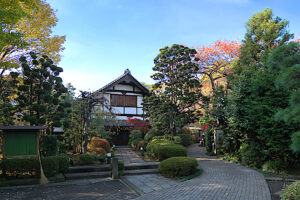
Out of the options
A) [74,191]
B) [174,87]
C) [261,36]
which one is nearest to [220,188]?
[74,191]

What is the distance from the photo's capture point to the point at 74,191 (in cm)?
792

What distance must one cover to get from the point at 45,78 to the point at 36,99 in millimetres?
1311

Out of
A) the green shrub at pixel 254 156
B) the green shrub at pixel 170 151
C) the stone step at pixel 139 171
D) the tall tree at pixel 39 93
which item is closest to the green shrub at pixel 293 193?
the green shrub at pixel 254 156

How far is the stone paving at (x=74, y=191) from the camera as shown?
23.8ft

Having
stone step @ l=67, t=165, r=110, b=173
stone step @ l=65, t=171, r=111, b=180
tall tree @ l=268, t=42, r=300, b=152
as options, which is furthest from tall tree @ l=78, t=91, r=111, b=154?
tall tree @ l=268, t=42, r=300, b=152

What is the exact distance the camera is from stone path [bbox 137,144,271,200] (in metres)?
6.87

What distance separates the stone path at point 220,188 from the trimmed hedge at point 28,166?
15.8 ft

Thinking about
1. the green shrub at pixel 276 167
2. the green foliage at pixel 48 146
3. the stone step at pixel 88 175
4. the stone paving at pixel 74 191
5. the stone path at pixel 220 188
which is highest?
the green foliage at pixel 48 146

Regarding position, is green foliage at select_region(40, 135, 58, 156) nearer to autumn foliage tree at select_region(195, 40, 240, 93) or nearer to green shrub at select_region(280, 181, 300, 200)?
green shrub at select_region(280, 181, 300, 200)

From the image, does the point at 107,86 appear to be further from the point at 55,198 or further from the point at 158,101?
the point at 55,198

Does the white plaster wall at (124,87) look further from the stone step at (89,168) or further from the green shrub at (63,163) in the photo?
the green shrub at (63,163)

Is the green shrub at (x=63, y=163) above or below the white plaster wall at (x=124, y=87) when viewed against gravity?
below

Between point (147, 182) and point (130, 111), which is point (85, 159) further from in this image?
point (130, 111)

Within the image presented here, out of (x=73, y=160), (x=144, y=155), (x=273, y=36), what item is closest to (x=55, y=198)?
(x=73, y=160)
